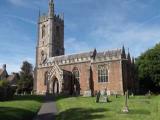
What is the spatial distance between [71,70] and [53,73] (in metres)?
4.06

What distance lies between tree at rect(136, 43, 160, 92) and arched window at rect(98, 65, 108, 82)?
8.97 m

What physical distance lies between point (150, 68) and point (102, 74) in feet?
34.9

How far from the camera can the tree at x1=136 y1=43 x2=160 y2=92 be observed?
2158 inches

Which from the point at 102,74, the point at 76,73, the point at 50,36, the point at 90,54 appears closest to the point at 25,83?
the point at 50,36

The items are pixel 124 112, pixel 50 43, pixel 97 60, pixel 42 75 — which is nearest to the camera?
pixel 124 112

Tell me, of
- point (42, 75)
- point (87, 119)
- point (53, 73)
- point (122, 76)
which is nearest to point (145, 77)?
point (122, 76)

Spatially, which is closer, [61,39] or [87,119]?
[87,119]

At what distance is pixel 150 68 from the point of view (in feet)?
180

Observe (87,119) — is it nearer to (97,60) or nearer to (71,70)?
(97,60)

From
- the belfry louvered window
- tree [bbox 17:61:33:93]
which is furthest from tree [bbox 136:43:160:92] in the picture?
tree [bbox 17:61:33:93]

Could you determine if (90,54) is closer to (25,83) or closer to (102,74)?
(102,74)

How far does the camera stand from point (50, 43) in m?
70.2

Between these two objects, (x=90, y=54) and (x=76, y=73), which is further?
(x=76, y=73)

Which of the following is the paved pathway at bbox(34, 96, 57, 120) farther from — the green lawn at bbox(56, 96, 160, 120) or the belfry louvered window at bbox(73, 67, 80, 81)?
the belfry louvered window at bbox(73, 67, 80, 81)
